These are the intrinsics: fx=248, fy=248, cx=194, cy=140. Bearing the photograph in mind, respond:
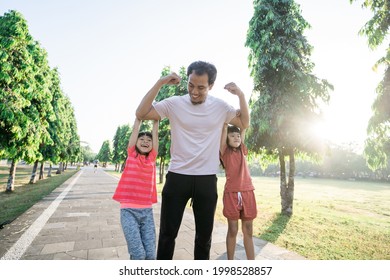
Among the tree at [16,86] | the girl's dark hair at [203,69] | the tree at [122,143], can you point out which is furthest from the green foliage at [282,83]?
the tree at [122,143]

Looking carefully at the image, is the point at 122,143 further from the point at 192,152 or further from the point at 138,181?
the point at 192,152

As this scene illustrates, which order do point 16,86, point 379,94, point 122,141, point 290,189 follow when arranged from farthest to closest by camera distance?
point 122,141, point 290,189, point 16,86, point 379,94

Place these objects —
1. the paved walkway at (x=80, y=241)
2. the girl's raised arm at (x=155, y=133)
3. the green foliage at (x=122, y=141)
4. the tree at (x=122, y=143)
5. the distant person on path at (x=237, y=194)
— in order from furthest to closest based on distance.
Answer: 1. the tree at (x=122, y=143)
2. the green foliage at (x=122, y=141)
3. the paved walkway at (x=80, y=241)
4. the distant person on path at (x=237, y=194)
5. the girl's raised arm at (x=155, y=133)

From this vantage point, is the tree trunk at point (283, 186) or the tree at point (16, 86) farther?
the tree trunk at point (283, 186)

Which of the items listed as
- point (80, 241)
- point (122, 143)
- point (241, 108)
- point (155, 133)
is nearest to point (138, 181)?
point (155, 133)

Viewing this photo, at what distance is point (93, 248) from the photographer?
179 inches

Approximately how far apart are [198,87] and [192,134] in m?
0.45

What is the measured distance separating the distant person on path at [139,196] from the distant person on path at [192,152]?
0.54m

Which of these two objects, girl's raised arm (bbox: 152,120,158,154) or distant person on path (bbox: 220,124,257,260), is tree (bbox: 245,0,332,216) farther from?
girl's raised arm (bbox: 152,120,158,154)

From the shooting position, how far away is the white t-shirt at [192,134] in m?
2.36

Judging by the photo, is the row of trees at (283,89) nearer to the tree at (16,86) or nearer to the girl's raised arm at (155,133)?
the girl's raised arm at (155,133)

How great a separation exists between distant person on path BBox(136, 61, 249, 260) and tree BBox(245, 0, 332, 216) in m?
7.65

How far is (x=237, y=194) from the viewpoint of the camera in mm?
3344
